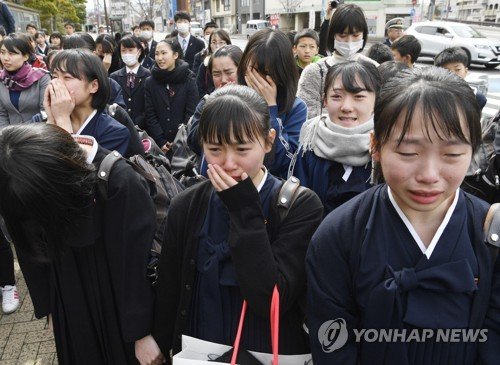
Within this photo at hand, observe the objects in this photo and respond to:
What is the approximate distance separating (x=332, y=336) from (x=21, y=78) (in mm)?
3538

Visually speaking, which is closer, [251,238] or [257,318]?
[251,238]

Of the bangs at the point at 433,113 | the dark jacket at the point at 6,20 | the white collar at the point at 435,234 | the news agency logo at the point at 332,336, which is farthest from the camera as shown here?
the dark jacket at the point at 6,20

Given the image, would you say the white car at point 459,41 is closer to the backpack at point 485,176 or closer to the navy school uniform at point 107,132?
the backpack at point 485,176

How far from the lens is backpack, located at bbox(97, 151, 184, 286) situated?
164 centimetres

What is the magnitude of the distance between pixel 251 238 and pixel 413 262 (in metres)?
0.50

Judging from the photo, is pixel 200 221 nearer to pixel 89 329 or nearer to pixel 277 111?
pixel 89 329

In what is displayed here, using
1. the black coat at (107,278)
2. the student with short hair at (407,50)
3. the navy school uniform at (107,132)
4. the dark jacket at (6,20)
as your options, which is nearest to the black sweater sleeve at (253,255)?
the black coat at (107,278)

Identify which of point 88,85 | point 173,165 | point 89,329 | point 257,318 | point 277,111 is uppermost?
point 88,85

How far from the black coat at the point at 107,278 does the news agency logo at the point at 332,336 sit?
2.67 feet

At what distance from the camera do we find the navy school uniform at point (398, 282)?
1.16 meters

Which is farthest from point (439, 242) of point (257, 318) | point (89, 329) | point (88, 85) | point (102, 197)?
point (88, 85)

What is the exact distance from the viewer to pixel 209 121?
4.86 ft

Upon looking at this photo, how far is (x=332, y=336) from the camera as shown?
1313 millimetres
